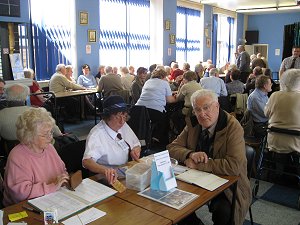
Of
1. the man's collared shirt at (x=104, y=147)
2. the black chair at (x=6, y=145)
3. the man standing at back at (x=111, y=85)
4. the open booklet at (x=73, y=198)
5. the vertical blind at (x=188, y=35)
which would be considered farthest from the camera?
the vertical blind at (x=188, y=35)

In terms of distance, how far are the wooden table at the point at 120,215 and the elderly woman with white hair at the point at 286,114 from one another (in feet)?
7.06

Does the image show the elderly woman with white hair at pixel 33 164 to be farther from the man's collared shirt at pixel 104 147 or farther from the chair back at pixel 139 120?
the chair back at pixel 139 120

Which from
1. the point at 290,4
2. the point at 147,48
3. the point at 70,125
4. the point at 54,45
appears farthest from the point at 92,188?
the point at 290,4

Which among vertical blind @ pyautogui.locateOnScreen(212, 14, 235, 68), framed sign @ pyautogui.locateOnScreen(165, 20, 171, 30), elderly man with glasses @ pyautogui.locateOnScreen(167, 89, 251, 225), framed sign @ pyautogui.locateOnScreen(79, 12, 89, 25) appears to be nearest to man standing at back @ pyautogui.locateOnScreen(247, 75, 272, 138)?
elderly man with glasses @ pyautogui.locateOnScreen(167, 89, 251, 225)

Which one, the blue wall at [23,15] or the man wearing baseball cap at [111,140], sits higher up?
the blue wall at [23,15]

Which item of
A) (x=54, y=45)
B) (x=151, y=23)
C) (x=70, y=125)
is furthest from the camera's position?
(x=151, y=23)

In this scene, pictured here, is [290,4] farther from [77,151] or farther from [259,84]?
[77,151]

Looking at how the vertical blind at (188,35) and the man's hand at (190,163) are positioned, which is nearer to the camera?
the man's hand at (190,163)

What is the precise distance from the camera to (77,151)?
2.32 meters

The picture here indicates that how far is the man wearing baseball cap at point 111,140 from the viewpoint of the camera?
218 centimetres

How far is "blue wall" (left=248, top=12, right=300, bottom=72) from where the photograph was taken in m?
13.1

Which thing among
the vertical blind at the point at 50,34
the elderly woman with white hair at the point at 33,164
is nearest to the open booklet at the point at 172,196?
the elderly woman with white hair at the point at 33,164

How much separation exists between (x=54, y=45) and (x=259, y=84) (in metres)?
4.62

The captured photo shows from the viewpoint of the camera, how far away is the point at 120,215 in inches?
58.9
